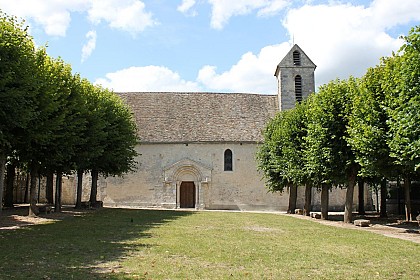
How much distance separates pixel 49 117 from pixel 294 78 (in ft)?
89.6

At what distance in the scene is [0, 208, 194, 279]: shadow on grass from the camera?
812 cm

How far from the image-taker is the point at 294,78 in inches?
1601

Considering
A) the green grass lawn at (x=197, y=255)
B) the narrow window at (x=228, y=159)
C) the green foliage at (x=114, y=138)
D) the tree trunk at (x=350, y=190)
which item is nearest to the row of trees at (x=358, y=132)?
the tree trunk at (x=350, y=190)

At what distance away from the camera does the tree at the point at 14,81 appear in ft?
43.5

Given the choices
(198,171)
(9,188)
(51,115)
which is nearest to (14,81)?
(51,115)

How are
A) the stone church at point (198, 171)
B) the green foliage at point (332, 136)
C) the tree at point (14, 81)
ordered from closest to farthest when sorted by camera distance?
the tree at point (14, 81)
the green foliage at point (332, 136)
the stone church at point (198, 171)

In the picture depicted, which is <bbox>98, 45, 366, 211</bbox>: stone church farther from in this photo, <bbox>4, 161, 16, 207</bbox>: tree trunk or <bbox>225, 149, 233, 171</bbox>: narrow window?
<bbox>4, 161, 16, 207</bbox>: tree trunk

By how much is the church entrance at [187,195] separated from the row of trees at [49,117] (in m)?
9.52

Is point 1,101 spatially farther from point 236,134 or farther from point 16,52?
point 236,134

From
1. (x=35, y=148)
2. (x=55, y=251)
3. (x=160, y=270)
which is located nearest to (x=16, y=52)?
(x=35, y=148)

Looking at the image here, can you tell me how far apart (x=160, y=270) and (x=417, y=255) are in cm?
681

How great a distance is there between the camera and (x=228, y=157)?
3912 cm

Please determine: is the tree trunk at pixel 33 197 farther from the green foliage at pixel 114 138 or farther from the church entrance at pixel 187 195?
the church entrance at pixel 187 195

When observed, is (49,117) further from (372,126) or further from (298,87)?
(298,87)
